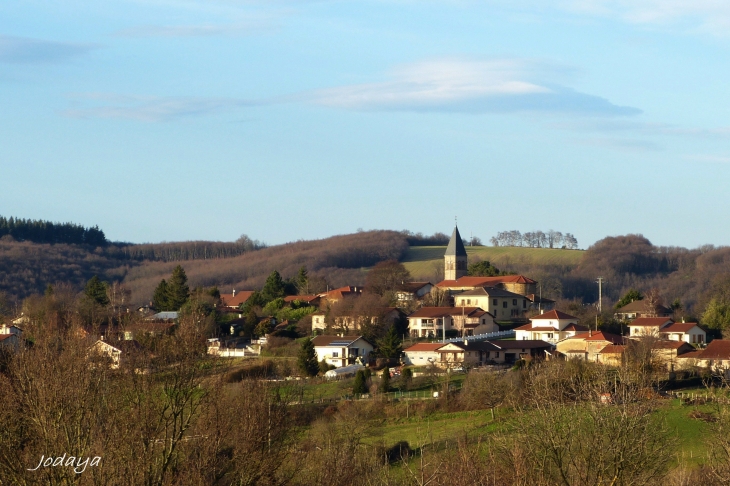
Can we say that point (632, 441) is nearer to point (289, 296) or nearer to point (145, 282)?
point (289, 296)

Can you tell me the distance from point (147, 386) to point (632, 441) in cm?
935

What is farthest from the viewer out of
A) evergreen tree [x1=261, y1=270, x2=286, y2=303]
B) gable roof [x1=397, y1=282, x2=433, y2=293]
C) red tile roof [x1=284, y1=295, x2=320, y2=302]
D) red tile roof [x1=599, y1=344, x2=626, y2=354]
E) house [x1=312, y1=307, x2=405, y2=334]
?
evergreen tree [x1=261, y1=270, x2=286, y2=303]

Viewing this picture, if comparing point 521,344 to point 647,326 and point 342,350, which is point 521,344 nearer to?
point 647,326

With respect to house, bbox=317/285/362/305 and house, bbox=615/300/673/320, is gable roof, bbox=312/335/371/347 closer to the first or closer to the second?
house, bbox=317/285/362/305

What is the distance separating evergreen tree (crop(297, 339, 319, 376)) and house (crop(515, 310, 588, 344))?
13.4m

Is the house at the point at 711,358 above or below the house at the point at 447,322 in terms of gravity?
below

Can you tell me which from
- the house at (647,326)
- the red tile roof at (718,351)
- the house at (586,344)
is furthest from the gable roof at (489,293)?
the red tile roof at (718,351)

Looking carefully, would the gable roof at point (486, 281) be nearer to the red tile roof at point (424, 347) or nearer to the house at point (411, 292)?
the house at point (411, 292)

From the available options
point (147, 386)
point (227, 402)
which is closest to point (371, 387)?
point (227, 402)

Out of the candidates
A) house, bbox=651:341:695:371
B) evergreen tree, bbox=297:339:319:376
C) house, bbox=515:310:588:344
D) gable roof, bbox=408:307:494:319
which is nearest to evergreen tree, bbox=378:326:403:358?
evergreen tree, bbox=297:339:319:376

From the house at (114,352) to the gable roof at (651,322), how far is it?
1220 inches

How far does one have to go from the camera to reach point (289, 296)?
236 ft

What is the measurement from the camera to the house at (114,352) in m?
27.5

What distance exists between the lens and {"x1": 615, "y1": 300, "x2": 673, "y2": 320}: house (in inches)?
2527
